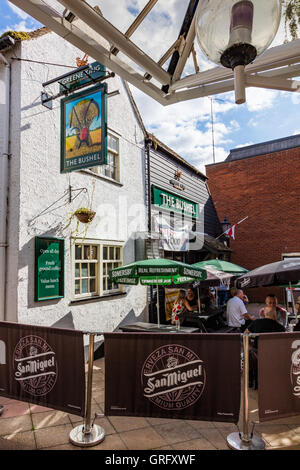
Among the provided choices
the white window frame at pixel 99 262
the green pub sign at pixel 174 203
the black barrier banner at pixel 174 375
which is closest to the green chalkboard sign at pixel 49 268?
the white window frame at pixel 99 262

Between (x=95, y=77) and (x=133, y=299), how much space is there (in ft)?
19.2

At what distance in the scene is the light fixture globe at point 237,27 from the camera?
5.38 ft

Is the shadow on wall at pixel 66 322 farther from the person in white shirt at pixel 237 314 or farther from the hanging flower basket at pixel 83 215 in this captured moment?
the person in white shirt at pixel 237 314

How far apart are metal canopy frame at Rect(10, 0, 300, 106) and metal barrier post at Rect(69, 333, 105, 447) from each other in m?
2.81

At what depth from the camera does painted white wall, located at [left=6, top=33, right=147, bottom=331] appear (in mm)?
5805

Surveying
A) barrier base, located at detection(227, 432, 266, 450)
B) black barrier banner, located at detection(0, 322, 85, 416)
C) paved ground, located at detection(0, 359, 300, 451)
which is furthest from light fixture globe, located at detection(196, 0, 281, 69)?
paved ground, located at detection(0, 359, 300, 451)

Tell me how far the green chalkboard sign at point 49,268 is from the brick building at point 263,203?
12182mm

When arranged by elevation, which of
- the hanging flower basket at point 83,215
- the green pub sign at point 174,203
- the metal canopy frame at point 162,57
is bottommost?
the hanging flower basket at point 83,215

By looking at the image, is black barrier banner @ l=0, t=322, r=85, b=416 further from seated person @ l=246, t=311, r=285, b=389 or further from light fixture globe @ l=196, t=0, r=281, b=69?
light fixture globe @ l=196, t=0, r=281, b=69

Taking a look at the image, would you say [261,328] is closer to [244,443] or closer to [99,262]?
[244,443]

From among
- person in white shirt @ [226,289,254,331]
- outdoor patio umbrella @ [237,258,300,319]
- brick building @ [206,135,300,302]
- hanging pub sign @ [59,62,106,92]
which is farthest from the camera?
brick building @ [206,135,300,302]

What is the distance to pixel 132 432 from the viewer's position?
3.97 m

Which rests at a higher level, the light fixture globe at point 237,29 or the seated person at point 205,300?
the light fixture globe at point 237,29

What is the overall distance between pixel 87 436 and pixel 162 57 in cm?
426
